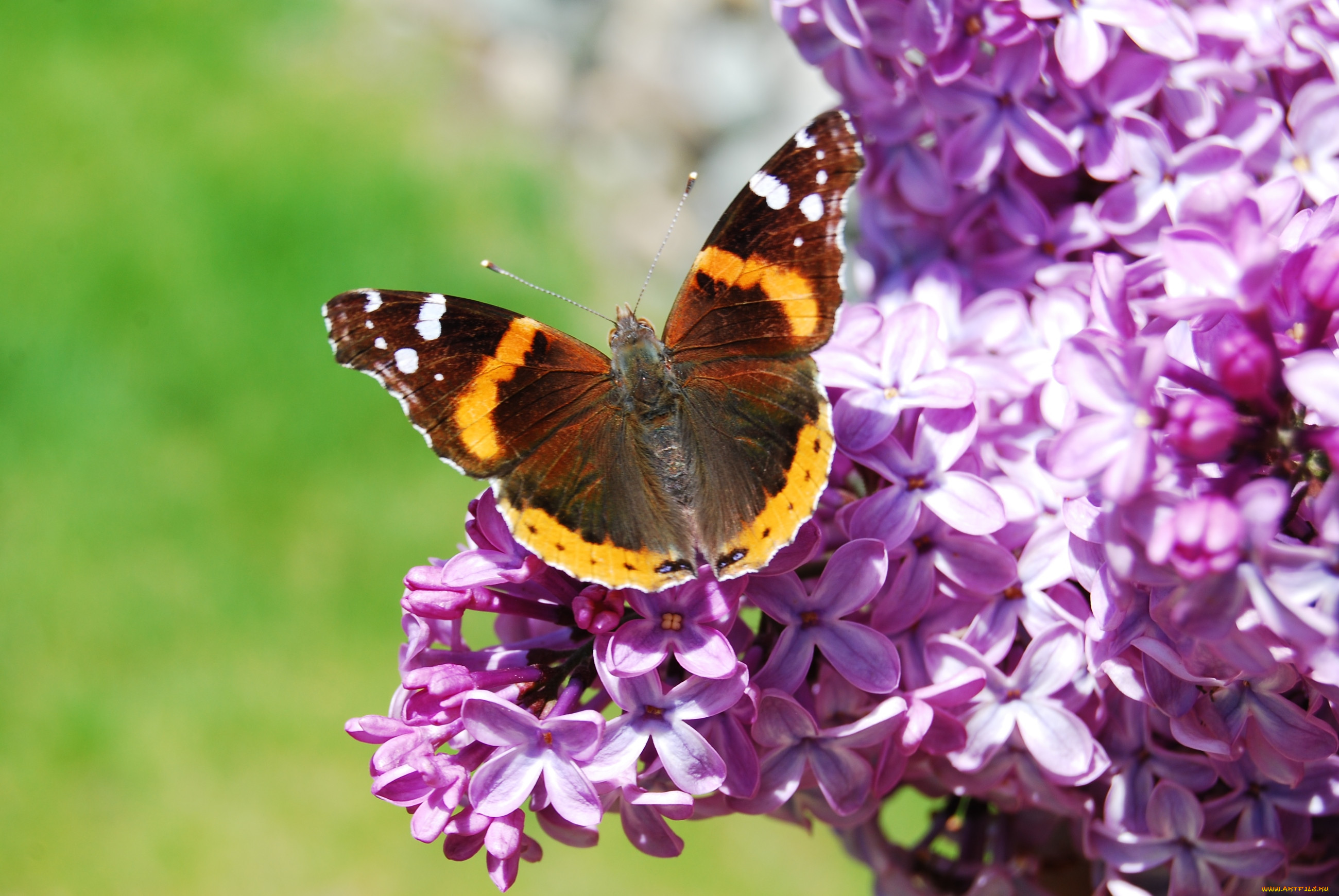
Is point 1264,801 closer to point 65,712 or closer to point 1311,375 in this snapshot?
point 1311,375

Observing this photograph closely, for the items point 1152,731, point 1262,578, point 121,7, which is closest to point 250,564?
point 121,7

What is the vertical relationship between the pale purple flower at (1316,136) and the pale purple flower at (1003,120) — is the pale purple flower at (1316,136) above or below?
below

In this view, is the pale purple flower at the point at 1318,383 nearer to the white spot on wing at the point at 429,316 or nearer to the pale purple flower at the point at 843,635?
the pale purple flower at the point at 843,635

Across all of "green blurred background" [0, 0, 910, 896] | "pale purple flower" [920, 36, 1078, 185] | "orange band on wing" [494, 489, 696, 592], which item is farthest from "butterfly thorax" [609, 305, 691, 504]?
"green blurred background" [0, 0, 910, 896]

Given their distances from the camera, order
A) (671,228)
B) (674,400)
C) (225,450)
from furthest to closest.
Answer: (225,450), (671,228), (674,400)

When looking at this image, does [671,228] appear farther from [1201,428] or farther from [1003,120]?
[1201,428]

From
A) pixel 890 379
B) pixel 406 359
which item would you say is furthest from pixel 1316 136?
pixel 406 359

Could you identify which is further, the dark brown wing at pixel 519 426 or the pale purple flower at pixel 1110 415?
the dark brown wing at pixel 519 426

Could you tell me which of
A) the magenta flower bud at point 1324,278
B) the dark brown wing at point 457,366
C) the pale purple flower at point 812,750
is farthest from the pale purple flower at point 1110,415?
the dark brown wing at point 457,366
